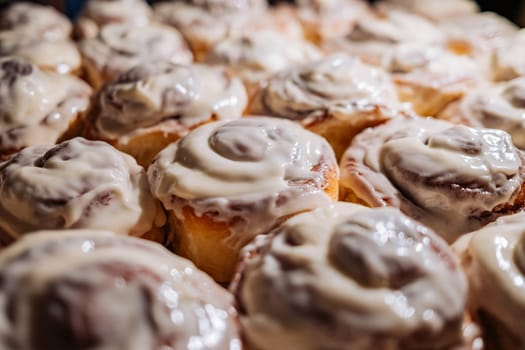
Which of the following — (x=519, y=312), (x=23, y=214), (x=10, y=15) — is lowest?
(x=10, y=15)

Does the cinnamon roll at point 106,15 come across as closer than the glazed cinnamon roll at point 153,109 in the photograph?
No

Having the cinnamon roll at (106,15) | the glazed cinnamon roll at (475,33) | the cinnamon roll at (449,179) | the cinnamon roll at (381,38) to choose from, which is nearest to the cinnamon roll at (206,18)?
the cinnamon roll at (106,15)

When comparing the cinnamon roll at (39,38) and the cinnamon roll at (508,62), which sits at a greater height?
the cinnamon roll at (508,62)

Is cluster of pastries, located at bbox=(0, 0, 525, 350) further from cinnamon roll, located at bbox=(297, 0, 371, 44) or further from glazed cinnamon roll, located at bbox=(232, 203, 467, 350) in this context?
cinnamon roll, located at bbox=(297, 0, 371, 44)

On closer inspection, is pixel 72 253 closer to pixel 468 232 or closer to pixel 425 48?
pixel 468 232

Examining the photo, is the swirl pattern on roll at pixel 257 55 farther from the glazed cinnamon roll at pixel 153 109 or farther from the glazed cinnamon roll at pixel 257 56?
the glazed cinnamon roll at pixel 153 109

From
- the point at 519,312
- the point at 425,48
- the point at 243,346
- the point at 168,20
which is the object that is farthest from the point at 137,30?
the point at 519,312

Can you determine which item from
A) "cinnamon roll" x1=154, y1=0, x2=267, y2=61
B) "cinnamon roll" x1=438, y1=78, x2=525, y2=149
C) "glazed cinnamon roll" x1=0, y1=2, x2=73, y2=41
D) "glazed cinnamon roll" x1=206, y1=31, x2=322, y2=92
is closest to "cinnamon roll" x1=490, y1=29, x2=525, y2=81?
"cinnamon roll" x1=438, y1=78, x2=525, y2=149
